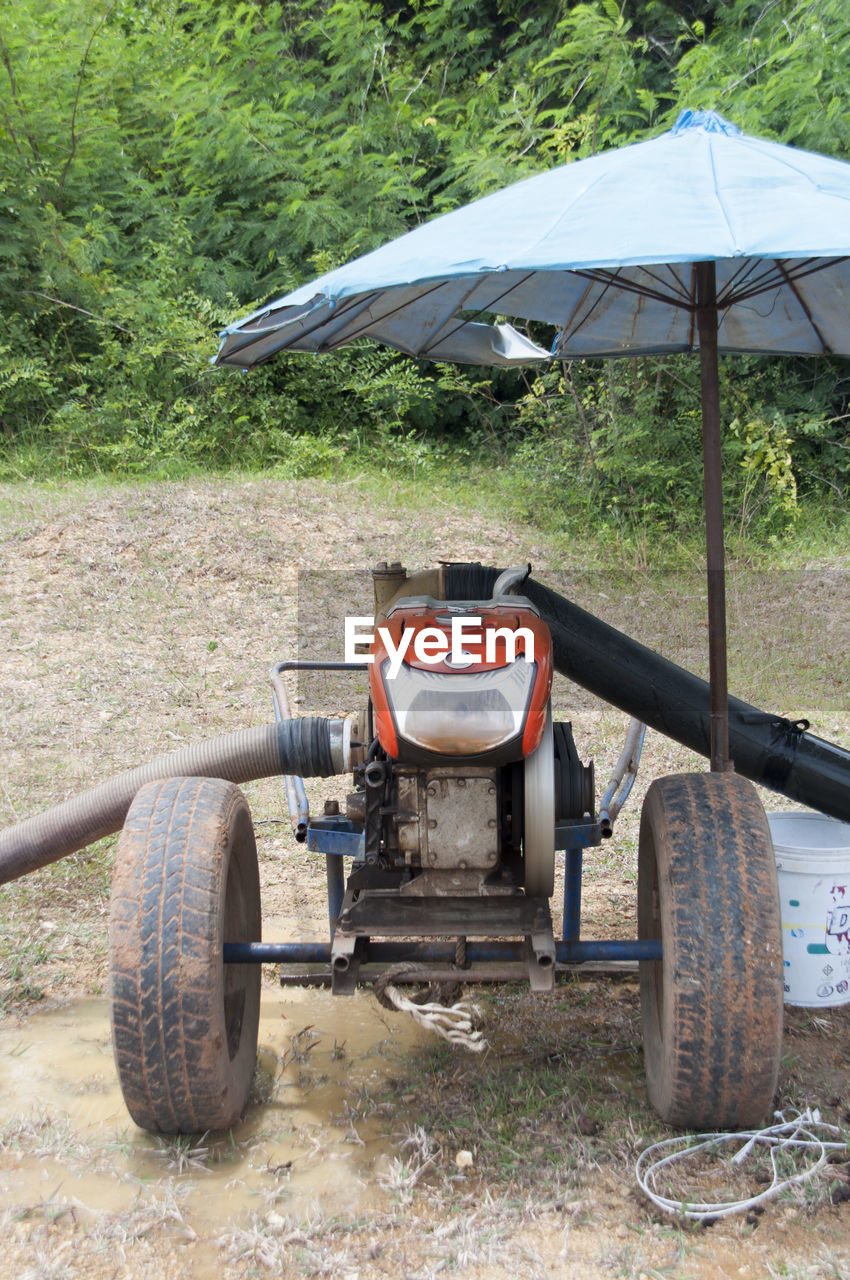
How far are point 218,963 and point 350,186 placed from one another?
32.2 feet

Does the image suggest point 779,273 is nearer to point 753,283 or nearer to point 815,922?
point 753,283

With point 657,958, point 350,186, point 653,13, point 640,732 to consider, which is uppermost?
point 653,13

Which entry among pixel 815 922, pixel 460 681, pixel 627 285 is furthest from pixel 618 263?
pixel 815 922

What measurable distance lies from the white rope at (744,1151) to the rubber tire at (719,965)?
0.04 metres

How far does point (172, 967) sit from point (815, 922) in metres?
1.93

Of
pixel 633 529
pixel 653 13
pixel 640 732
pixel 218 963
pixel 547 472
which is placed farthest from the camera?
pixel 653 13

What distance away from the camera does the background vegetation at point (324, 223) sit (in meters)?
9.59

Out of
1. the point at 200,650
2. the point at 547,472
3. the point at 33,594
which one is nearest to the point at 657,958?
the point at 200,650

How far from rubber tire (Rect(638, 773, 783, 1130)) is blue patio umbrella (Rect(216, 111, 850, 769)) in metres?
0.78

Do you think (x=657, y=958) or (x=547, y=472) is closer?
(x=657, y=958)

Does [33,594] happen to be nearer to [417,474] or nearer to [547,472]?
[417,474]

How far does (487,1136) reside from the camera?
9.18ft

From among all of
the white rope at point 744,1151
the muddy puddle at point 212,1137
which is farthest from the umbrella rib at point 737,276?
the muddy puddle at point 212,1137

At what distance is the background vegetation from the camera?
959 cm
